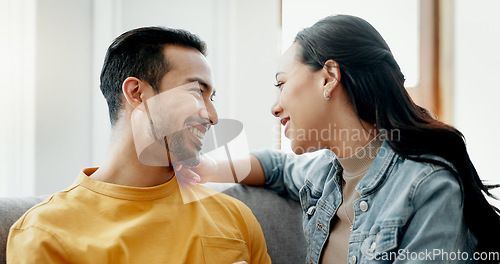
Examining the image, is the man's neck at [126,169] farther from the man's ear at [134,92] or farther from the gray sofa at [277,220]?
the gray sofa at [277,220]

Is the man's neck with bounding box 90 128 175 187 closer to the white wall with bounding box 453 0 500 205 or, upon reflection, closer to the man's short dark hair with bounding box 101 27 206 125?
the man's short dark hair with bounding box 101 27 206 125

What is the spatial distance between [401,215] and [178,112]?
1.98ft

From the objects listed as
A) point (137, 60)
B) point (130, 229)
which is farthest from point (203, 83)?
point (130, 229)

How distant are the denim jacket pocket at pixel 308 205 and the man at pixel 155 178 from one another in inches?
6.4

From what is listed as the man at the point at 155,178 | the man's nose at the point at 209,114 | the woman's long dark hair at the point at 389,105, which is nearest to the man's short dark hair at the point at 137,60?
the man at the point at 155,178

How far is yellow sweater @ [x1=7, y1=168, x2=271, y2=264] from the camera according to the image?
0.89 metres

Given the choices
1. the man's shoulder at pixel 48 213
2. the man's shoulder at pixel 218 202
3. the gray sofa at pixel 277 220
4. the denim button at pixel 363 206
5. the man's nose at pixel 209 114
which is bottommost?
the gray sofa at pixel 277 220

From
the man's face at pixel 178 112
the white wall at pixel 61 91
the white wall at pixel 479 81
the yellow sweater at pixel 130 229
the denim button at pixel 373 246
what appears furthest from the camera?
the white wall at pixel 479 81

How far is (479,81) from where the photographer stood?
87.1 inches

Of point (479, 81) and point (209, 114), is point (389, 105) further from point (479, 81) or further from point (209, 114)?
point (479, 81)

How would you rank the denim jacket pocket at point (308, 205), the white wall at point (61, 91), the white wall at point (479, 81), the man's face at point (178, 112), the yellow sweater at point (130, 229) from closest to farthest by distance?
1. the yellow sweater at point (130, 229)
2. the man's face at point (178, 112)
3. the denim jacket pocket at point (308, 205)
4. the white wall at point (61, 91)
5. the white wall at point (479, 81)

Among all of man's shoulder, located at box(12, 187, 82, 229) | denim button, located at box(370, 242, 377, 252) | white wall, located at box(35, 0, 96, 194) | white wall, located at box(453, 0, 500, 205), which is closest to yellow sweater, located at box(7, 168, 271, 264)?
man's shoulder, located at box(12, 187, 82, 229)

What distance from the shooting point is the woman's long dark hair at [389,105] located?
1.00 metres

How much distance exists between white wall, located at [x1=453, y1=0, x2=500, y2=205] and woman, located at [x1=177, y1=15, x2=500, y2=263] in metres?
1.28
